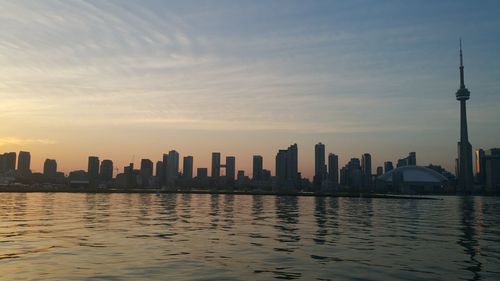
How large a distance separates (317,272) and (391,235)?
85.5 ft

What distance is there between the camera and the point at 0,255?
3127 centimetres

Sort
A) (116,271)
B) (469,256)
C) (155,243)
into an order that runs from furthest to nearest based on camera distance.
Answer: (155,243) < (469,256) < (116,271)

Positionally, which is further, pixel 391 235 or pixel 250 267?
pixel 391 235

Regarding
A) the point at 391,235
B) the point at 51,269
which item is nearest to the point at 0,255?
the point at 51,269

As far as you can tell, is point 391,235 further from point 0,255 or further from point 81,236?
point 0,255

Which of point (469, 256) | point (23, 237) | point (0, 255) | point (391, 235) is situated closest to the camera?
point (0, 255)

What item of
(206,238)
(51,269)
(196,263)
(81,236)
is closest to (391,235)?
(206,238)

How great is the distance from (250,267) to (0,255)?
18100 millimetres

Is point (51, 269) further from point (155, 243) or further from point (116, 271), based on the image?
point (155, 243)

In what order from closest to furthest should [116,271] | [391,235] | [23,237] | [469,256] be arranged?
[116,271] → [469,256] → [23,237] → [391,235]

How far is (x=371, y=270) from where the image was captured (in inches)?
1115

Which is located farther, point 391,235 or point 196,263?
point 391,235

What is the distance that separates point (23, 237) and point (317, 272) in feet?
100

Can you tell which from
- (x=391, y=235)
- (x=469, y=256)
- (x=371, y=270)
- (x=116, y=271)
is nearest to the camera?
(x=116, y=271)
